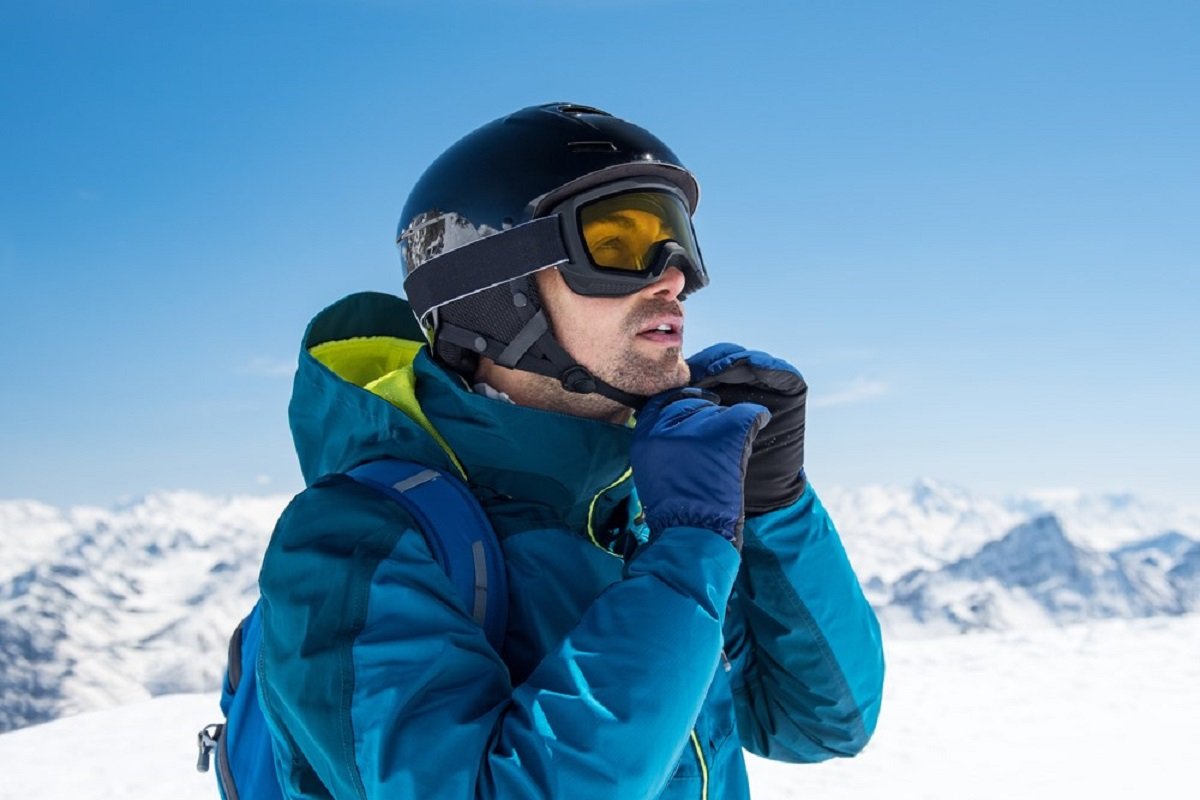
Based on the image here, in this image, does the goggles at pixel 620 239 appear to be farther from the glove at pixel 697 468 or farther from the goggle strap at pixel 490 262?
the glove at pixel 697 468

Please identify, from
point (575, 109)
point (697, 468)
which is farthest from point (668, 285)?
point (697, 468)

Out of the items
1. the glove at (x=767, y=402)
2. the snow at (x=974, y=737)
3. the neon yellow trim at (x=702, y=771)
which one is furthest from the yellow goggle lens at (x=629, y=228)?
the snow at (x=974, y=737)

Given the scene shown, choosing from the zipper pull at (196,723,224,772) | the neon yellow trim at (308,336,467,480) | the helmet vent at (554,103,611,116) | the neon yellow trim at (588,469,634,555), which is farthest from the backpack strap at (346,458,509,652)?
the helmet vent at (554,103,611,116)

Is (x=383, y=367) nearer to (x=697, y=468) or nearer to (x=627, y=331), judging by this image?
A: (x=627, y=331)

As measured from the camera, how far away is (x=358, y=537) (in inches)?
66.9

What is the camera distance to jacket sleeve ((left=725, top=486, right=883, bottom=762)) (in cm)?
243

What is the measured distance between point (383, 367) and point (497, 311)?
0.46 m

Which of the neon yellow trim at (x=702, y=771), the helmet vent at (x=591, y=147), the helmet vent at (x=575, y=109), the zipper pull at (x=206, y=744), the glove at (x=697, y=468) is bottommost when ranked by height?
the neon yellow trim at (x=702, y=771)

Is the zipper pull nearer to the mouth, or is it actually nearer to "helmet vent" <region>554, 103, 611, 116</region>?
the mouth

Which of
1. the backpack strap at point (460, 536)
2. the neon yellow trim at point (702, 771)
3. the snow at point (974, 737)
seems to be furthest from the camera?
A: the snow at point (974, 737)

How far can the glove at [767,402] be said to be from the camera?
235cm

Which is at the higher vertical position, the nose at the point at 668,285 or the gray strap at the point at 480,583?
the nose at the point at 668,285

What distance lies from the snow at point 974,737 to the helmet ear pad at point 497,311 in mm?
5284

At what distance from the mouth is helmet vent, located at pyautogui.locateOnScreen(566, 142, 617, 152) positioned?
49 centimetres
